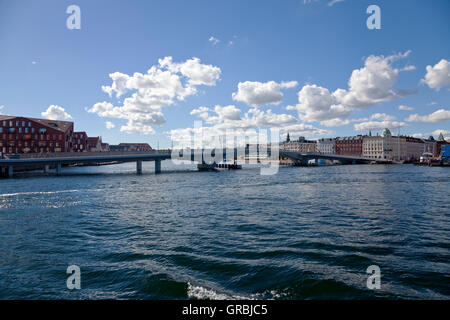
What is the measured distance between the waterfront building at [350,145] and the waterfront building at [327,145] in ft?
10.2

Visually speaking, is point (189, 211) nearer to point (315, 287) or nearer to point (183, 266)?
point (183, 266)

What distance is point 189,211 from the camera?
67.9 feet

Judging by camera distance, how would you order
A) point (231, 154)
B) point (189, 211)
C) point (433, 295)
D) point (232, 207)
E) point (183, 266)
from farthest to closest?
point (231, 154), point (232, 207), point (189, 211), point (183, 266), point (433, 295)

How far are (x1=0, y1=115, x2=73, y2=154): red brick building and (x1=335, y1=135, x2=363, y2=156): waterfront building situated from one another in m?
156

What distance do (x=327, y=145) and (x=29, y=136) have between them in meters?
172

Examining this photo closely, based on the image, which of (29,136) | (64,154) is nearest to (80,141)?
(29,136)

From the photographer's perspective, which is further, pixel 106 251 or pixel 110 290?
pixel 106 251

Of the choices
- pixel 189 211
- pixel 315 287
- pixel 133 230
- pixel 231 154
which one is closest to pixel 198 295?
pixel 315 287

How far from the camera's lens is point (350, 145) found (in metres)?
177

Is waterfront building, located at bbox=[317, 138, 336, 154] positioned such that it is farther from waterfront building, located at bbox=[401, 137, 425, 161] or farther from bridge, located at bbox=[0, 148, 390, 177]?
bridge, located at bbox=[0, 148, 390, 177]

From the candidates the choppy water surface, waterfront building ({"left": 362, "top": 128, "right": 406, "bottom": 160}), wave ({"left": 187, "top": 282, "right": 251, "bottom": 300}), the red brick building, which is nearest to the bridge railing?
the red brick building

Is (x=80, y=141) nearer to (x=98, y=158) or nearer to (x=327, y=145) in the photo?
(x=98, y=158)

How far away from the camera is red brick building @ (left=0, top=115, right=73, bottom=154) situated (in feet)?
301
